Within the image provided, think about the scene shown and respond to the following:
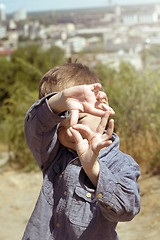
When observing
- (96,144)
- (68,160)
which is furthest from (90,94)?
Answer: (68,160)

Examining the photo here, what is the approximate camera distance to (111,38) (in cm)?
841

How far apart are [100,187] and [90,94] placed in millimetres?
240

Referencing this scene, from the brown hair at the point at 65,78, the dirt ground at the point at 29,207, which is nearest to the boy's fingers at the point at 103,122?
the brown hair at the point at 65,78

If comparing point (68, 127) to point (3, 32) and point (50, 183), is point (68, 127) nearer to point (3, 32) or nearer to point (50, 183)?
point (50, 183)

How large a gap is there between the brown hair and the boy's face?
0.36 feet

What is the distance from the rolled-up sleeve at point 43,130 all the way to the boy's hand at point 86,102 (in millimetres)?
131

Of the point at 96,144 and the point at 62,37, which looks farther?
the point at 62,37

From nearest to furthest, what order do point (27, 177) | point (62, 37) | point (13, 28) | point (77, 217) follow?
point (77, 217), point (27, 177), point (62, 37), point (13, 28)

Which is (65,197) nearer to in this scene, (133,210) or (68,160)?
(68,160)

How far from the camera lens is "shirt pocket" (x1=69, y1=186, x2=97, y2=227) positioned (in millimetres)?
1019

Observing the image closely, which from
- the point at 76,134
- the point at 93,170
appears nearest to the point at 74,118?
the point at 76,134

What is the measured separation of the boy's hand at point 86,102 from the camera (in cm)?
83

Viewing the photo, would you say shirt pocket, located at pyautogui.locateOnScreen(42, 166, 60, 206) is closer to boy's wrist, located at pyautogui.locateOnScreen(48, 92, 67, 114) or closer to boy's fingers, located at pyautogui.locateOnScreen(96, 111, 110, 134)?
boy's wrist, located at pyautogui.locateOnScreen(48, 92, 67, 114)

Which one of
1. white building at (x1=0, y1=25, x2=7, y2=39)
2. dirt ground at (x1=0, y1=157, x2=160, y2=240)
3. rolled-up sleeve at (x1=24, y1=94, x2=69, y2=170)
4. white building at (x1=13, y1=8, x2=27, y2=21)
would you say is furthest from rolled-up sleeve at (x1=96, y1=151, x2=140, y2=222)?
white building at (x1=0, y1=25, x2=7, y2=39)
